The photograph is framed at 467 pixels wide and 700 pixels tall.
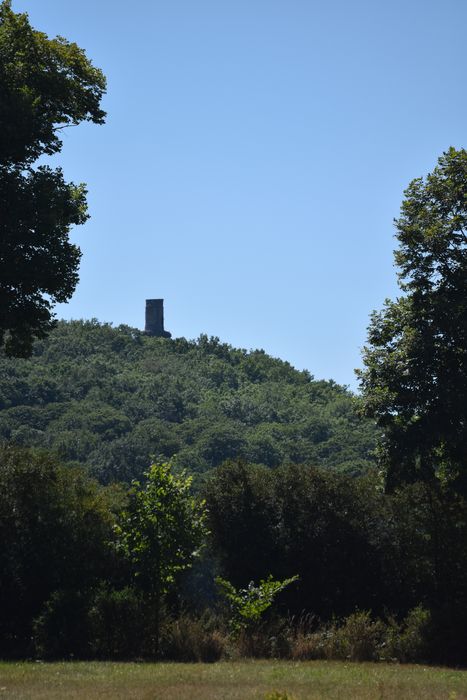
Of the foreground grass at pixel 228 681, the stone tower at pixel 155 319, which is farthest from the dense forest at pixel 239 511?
the stone tower at pixel 155 319

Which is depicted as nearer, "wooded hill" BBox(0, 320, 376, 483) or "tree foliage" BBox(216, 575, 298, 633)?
"tree foliage" BBox(216, 575, 298, 633)

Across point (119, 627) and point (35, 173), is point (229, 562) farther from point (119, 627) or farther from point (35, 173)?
point (35, 173)

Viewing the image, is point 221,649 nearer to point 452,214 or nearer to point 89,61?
point 452,214

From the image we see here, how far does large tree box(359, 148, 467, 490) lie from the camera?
82.9 feet

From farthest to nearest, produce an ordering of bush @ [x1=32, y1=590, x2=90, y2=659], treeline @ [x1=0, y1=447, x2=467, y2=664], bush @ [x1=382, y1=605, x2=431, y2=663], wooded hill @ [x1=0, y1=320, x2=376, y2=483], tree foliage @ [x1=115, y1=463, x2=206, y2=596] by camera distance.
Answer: wooded hill @ [x1=0, y1=320, x2=376, y2=483] < bush @ [x1=382, y1=605, x2=431, y2=663] < tree foliage @ [x1=115, y1=463, x2=206, y2=596] < treeline @ [x1=0, y1=447, x2=467, y2=664] < bush @ [x1=32, y1=590, x2=90, y2=659]

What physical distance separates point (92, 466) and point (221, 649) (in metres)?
75.0

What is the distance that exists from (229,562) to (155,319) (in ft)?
478

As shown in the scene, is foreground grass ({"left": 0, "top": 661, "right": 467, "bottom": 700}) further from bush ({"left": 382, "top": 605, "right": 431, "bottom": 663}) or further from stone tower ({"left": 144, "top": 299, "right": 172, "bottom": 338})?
stone tower ({"left": 144, "top": 299, "right": 172, "bottom": 338})

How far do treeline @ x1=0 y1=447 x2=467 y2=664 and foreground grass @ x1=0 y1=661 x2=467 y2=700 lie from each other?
1940 mm

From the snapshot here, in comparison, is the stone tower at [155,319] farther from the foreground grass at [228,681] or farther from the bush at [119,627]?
the foreground grass at [228,681]

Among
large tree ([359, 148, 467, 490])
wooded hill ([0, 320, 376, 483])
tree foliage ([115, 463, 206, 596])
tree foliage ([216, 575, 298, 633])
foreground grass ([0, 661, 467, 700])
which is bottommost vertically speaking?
foreground grass ([0, 661, 467, 700])

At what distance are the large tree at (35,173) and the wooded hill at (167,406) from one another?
6105 cm

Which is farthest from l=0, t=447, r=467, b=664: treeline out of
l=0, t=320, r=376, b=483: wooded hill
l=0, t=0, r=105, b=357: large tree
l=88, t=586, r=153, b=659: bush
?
l=0, t=320, r=376, b=483: wooded hill

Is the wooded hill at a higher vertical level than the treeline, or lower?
higher
